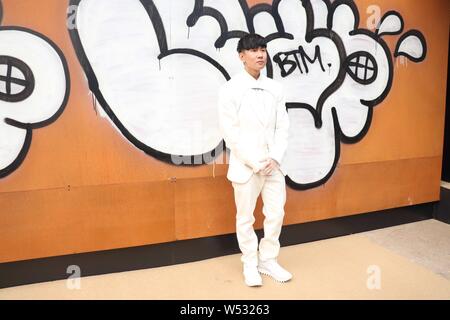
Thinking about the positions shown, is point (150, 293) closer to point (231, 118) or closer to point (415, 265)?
point (231, 118)

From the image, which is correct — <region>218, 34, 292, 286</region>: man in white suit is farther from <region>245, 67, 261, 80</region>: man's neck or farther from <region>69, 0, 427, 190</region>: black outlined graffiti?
<region>69, 0, 427, 190</region>: black outlined graffiti

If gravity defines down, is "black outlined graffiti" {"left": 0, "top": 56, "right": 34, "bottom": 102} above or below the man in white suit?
above

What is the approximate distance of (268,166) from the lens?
8.79ft

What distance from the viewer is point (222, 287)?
109 inches

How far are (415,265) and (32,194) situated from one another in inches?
114

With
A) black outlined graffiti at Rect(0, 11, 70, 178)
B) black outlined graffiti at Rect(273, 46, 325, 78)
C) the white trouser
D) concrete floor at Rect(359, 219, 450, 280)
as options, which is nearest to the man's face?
black outlined graffiti at Rect(273, 46, 325, 78)

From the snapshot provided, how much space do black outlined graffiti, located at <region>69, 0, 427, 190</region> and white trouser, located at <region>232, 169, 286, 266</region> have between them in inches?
19.3

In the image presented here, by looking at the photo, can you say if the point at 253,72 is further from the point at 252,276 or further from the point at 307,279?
the point at 307,279

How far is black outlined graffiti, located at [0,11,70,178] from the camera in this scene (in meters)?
2.54

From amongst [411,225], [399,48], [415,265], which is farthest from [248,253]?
[399,48]

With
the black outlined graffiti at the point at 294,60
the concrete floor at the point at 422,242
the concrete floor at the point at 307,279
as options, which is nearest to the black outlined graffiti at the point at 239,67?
the black outlined graffiti at the point at 294,60

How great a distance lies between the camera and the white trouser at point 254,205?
2.79 meters

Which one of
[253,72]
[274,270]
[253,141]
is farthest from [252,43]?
[274,270]

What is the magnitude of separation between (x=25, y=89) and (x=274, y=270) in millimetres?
2116
